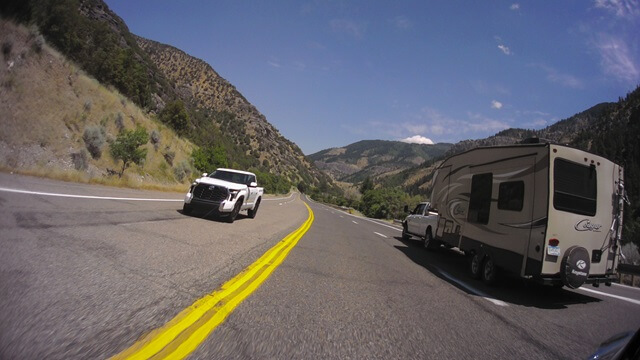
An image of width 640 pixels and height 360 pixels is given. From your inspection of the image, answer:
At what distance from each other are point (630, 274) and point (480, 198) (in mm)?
7897

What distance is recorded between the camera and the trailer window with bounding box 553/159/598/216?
24.5 ft

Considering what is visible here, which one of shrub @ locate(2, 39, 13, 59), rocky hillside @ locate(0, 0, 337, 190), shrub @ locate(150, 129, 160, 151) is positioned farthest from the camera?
shrub @ locate(150, 129, 160, 151)

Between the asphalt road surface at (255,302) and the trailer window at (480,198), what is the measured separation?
158 cm

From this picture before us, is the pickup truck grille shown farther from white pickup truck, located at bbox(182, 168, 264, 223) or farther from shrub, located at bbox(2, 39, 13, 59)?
shrub, located at bbox(2, 39, 13, 59)

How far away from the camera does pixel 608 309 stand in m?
7.48

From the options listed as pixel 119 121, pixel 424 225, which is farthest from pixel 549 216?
pixel 119 121

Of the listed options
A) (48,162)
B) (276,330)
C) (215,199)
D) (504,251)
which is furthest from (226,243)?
(48,162)

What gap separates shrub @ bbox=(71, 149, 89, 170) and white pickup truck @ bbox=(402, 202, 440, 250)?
1821 centimetres

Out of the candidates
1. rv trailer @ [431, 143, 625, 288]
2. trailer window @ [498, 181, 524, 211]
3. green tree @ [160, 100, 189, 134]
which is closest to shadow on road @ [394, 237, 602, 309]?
rv trailer @ [431, 143, 625, 288]

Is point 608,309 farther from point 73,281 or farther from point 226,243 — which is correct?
point 73,281

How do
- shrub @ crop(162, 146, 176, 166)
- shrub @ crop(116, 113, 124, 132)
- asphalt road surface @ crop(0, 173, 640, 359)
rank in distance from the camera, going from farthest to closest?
shrub @ crop(162, 146, 176, 166), shrub @ crop(116, 113, 124, 132), asphalt road surface @ crop(0, 173, 640, 359)

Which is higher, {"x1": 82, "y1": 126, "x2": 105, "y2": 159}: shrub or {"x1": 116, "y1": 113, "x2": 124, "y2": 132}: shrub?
{"x1": 116, "y1": 113, "x2": 124, "y2": 132}: shrub

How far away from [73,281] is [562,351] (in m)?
5.88

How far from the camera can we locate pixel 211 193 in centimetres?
1326
